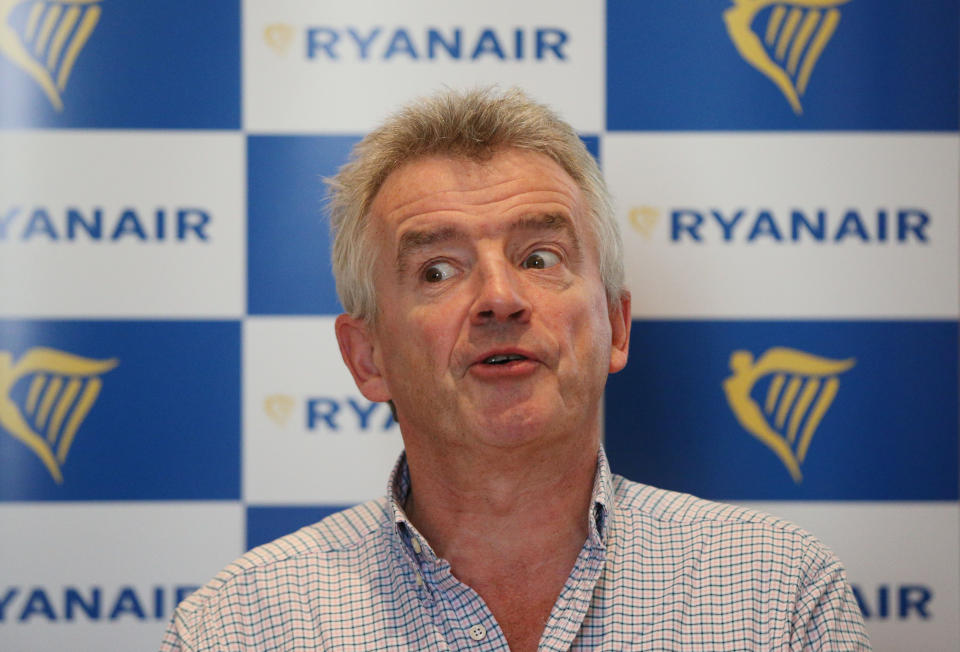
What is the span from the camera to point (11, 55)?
6.34ft

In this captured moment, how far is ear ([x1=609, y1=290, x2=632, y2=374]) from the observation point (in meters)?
1.69

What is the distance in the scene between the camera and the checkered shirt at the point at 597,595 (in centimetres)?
148

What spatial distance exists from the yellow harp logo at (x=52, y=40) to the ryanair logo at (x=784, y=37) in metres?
1.30

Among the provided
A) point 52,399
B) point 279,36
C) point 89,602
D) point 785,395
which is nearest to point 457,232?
point 279,36

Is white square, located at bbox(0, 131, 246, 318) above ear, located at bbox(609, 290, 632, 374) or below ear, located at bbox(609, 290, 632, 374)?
above

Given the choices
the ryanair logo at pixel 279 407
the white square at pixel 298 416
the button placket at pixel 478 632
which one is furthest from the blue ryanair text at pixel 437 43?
the button placket at pixel 478 632

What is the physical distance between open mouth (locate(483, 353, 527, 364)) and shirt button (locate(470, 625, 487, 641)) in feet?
1.34

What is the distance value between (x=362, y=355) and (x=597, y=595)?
0.58m

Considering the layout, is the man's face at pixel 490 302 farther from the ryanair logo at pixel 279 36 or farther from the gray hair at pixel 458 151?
Answer: the ryanair logo at pixel 279 36

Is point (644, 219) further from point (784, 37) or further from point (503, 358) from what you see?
point (503, 358)

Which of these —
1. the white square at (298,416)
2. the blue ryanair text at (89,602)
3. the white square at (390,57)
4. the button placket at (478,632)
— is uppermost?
the white square at (390,57)

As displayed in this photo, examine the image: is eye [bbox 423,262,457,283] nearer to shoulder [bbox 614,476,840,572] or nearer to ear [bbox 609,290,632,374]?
ear [bbox 609,290,632,374]

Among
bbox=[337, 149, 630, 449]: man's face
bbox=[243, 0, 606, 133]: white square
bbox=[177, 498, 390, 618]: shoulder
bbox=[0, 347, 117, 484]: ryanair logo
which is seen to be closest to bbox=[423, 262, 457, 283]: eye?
bbox=[337, 149, 630, 449]: man's face

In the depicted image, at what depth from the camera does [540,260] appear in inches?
61.5
